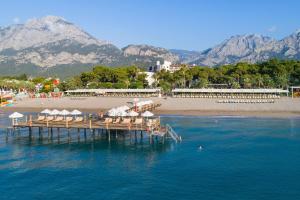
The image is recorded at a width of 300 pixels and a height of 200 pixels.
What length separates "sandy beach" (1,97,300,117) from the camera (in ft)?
285

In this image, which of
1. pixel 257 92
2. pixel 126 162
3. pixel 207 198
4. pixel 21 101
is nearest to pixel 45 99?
pixel 21 101

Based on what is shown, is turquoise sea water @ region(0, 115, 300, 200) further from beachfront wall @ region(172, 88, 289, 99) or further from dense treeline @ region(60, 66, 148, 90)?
dense treeline @ region(60, 66, 148, 90)

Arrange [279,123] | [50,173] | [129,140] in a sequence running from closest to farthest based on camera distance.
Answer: [50,173], [129,140], [279,123]

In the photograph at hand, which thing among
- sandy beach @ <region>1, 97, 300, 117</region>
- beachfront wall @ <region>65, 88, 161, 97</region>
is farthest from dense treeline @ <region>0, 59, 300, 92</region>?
sandy beach @ <region>1, 97, 300, 117</region>

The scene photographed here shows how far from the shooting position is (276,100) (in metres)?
94.9

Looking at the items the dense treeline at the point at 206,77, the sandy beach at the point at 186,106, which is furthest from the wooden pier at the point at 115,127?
the dense treeline at the point at 206,77

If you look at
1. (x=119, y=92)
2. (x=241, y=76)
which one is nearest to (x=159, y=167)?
(x=119, y=92)

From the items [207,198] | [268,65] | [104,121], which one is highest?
[268,65]

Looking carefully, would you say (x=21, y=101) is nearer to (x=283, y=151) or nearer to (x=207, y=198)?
(x=283, y=151)

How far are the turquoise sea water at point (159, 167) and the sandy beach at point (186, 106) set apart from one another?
25.0 meters

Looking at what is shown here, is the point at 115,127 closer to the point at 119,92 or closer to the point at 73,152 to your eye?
the point at 73,152

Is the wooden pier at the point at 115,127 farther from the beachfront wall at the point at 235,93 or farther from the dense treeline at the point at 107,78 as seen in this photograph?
the dense treeline at the point at 107,78

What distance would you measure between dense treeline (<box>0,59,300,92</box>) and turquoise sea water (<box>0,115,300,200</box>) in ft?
214

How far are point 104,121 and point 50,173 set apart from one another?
19.5 meters
